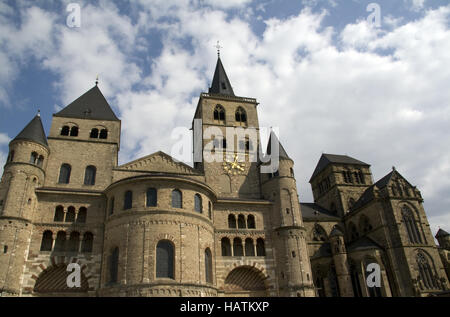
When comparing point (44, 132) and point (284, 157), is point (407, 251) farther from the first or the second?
point (44, 132)

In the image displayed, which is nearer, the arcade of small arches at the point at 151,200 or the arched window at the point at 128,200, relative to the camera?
the arcade of small arches at the point at 151,200

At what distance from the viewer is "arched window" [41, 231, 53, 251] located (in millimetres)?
28453

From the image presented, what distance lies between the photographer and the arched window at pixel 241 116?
4572 cm

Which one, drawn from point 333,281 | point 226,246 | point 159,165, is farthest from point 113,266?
point 333,281

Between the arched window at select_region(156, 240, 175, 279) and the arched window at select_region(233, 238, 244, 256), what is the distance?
8.12 meters

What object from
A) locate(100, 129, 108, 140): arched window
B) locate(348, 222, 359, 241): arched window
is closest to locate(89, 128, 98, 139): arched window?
locate(100, 129, 108, 140): arched window

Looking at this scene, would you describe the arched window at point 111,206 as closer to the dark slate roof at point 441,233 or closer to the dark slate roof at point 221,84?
the dark slate roof at point 221,84

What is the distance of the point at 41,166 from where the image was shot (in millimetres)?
31734

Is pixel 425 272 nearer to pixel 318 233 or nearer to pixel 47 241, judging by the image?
pixel 318 233

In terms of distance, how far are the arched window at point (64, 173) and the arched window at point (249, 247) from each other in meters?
18.4

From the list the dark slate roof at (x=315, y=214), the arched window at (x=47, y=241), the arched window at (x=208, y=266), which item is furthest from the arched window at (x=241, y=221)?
the arched window at (x=47, y=241)

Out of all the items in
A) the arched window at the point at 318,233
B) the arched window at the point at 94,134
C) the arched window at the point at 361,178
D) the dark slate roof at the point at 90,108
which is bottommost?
the arched window at the point at 318,233
